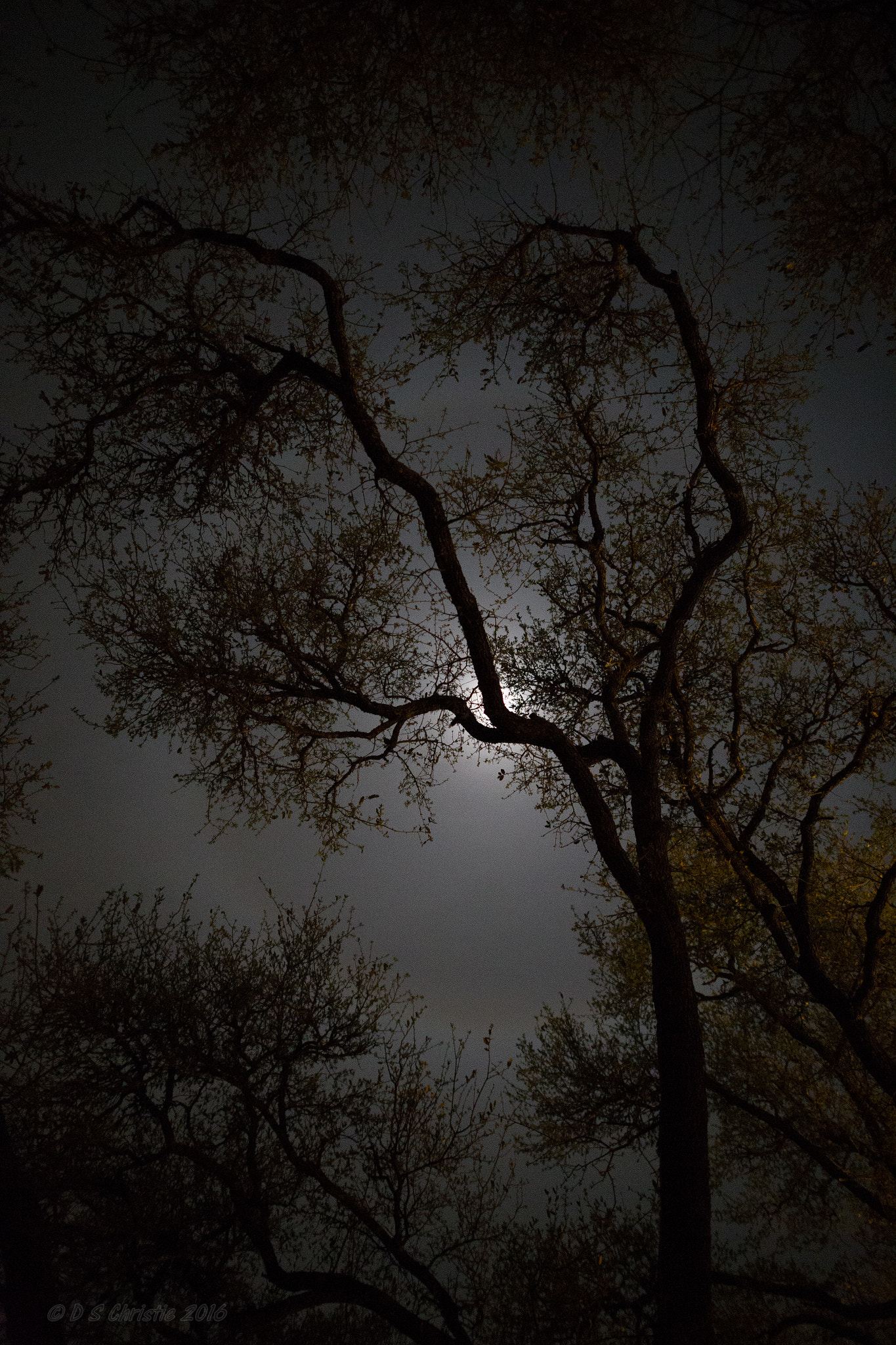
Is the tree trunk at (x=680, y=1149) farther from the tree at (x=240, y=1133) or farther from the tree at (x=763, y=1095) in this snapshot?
the tree at (x=240, y=1133)

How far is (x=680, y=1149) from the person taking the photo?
18.7 feet

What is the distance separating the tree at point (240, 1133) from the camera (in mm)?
6590

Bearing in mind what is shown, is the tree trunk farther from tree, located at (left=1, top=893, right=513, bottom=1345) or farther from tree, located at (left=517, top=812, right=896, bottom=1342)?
tree, located at (left=1, top=893, right=513, bottom=1345)

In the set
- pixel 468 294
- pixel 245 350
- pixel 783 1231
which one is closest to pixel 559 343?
pixel 468 294

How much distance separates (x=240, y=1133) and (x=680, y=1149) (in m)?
5.63

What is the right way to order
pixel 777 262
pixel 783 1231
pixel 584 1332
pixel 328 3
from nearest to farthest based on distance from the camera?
pixel 328 3, pixel 777 262, pixel 584 1332, pixel 783 1231

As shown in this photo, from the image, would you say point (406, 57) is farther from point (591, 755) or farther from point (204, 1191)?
point (204, 1191)

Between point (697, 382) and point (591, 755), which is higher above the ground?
point (697, 382)

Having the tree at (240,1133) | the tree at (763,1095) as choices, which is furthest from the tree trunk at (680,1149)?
the tree at (240,1133)

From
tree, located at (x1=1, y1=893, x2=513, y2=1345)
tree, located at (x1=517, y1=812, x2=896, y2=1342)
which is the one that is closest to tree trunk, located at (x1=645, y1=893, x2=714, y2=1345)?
tree, located at (x1=517, y1=812, x2=896, y2=1342)

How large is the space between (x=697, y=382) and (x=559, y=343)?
5.14 feet

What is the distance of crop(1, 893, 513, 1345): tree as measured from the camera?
6590 millimetres

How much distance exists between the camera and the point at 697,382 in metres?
6.65

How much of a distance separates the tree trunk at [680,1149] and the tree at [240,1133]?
261cm
